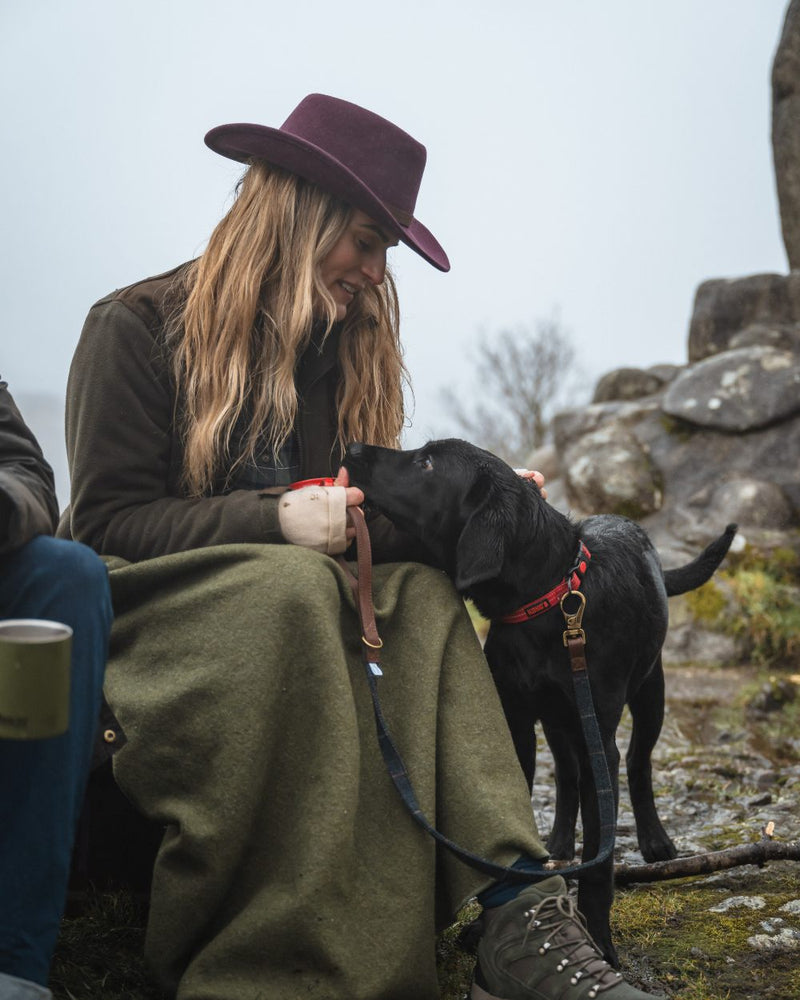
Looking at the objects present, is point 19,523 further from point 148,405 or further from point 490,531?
point 490,531

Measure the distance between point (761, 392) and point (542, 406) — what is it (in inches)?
490

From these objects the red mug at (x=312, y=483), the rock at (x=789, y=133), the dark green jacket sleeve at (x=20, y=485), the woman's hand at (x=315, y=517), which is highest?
the rock at (x=789, y=133)

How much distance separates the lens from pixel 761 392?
7.59 meters

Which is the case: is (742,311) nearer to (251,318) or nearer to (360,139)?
(360,139)

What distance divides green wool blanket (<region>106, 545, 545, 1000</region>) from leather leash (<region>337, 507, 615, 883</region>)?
1.2 inches

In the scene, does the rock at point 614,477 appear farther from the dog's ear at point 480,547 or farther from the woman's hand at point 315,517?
the woman's hand at point 315,517

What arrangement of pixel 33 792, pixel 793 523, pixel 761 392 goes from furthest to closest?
pixel 761 392, pixel 793 523, pixel 33 792

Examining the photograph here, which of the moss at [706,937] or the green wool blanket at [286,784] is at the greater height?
the green wool blanket at [286,784]

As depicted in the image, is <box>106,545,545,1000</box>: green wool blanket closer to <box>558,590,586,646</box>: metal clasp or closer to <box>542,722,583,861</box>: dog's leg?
<box>558,590,586,646</box>: metal clasp

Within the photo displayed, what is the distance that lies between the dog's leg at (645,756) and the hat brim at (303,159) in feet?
5.39

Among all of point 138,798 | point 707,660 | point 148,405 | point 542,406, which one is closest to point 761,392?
point 707,660

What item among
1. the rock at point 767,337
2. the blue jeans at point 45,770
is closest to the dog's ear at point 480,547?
the blue jeans at point 45,770

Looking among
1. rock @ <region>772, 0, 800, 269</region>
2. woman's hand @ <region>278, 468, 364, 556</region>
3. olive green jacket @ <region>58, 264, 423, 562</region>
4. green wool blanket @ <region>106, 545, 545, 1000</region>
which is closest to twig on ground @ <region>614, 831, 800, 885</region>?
green wool blanket @ <region>106, 545, 545, 1000</region>

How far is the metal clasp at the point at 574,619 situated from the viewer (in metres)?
2.51
